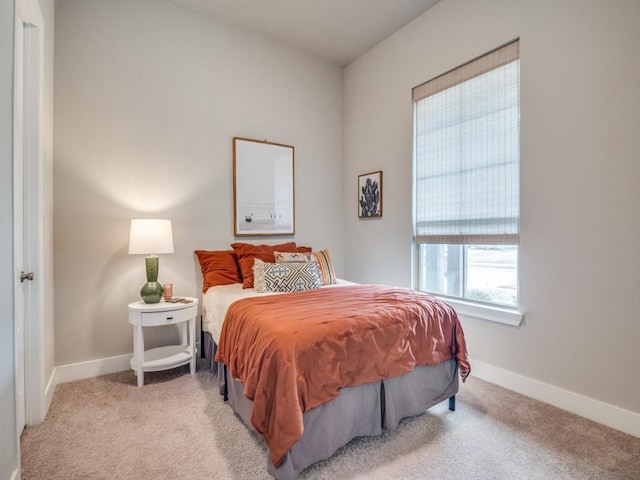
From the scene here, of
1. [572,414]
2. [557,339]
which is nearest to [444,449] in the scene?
[572,414]

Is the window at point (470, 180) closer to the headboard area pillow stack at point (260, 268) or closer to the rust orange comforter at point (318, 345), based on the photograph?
the rust orange comforter at point (318, 345)

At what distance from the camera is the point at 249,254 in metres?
3.11

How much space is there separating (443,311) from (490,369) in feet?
3.13

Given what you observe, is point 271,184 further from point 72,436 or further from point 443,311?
point 72,436

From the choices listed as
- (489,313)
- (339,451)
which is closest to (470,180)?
(489,313)

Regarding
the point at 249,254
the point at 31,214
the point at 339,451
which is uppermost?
the point at 31,214

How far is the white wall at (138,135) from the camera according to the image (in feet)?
8.46

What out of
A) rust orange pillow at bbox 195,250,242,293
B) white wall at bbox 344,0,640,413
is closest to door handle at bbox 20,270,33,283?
rust orange pillow at bbox 195,250,242,293

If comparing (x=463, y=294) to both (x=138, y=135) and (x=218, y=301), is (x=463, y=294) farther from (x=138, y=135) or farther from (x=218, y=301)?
(x=138, y=135)

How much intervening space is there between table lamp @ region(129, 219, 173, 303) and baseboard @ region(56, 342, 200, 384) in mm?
668

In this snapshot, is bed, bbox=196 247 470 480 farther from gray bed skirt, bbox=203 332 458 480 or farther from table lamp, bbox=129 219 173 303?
table lamp, bbox=129 219 173 303

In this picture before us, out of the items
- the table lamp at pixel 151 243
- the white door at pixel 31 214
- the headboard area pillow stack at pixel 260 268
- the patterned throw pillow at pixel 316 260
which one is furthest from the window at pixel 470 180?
the white door at pixel 31 214

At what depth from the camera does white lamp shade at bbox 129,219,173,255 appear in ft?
8.19

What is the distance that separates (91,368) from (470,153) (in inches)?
146
